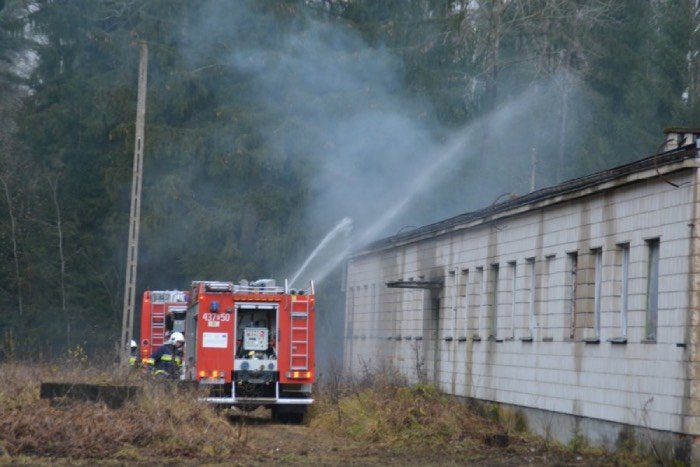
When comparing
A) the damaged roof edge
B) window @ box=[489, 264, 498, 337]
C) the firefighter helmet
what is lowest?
the firefighter helmet

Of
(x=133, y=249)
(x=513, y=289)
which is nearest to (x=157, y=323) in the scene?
(x=133, y=249)

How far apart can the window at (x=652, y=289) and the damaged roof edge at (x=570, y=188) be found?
95 centimetres

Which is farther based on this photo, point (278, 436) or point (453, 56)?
point (453, 56)

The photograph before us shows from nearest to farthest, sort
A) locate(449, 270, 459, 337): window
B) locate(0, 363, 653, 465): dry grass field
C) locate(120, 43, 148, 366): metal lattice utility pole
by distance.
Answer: locate(0, 363, 653, 465): dry grass field < locate(449, 270, 459, 337): window < locate(120, 43, 148, 366): metal lattice utility pole

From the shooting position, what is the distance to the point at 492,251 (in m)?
22.3

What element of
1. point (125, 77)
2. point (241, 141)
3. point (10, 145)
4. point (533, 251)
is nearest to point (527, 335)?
point (533, 251)

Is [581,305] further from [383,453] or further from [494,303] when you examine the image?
[494,303]

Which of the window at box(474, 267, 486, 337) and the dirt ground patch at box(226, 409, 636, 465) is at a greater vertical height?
the window at box(474, 267, 486, 337)

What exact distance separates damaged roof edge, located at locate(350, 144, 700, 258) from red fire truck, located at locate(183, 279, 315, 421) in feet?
12.3

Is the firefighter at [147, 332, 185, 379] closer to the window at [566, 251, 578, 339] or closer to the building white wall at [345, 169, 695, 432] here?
the building white wall at [345, 169, 695, 432]

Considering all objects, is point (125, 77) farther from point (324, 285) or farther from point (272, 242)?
point (324, 285)

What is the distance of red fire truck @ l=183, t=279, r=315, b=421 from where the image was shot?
21.4 m

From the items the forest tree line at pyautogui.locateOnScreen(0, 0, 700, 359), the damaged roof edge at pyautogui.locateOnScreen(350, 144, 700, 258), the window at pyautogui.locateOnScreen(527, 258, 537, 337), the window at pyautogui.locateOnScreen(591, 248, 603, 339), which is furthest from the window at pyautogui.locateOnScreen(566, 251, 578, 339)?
the forest tree line at pyautogui.locateOnScreen(0, 0, 700, 359)

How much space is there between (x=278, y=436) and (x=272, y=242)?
854 inches
